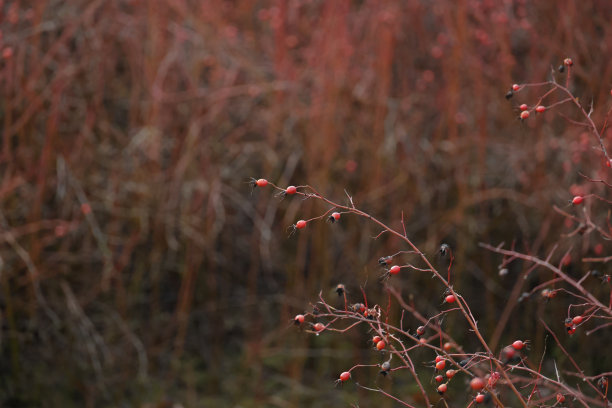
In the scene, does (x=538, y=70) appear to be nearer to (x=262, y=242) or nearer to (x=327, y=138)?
(x=327, y=138)

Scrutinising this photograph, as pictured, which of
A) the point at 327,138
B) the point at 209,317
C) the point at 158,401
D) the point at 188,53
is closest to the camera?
the point at 158,401

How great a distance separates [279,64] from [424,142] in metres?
0.83

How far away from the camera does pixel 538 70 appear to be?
3197 mm

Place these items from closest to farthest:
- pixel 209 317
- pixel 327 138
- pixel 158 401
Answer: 1. pixel 158 401
2. pixel 327 138
3. pixel 209 317

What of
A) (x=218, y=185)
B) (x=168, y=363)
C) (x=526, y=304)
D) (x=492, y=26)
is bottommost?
(x=168, y=363)

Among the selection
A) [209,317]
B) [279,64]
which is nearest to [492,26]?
[279,64]

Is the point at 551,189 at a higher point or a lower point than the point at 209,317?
higher

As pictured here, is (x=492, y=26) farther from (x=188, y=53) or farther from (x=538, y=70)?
(x=188, y=53)

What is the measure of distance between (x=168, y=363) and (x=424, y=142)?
5.44ft

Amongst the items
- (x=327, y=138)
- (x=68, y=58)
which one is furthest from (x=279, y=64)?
(x=68, y=58)

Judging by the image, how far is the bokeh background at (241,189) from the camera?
8.98ft

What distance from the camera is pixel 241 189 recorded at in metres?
3.35

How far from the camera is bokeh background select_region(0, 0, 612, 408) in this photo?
8.98ft

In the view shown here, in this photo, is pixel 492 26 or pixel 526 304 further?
pixel 492 26
